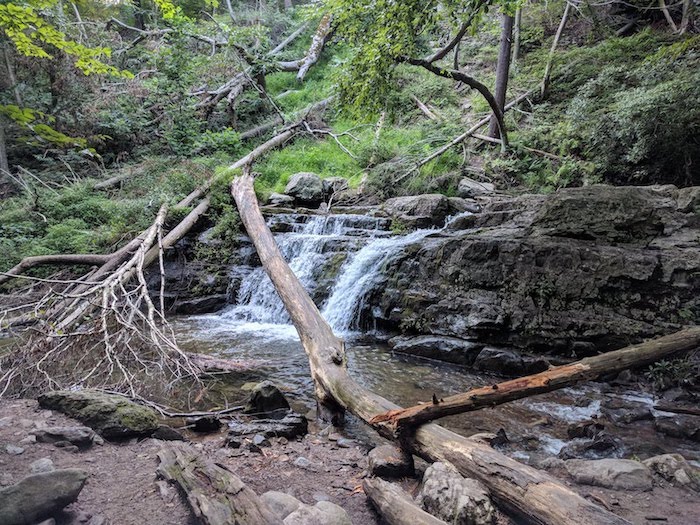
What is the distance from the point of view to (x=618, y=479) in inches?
118

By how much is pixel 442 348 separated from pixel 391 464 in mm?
3325

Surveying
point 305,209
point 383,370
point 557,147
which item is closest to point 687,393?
point 383,370

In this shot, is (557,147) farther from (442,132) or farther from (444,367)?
(444,367)

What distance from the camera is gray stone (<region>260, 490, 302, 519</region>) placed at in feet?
7.64

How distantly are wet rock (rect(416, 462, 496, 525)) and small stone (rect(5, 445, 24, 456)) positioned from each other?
2.53m

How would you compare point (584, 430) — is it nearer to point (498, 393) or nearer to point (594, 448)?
point (594, 448)

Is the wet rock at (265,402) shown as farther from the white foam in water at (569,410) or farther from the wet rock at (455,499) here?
the white foam in water at (569,410)

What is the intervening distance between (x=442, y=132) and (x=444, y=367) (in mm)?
9638

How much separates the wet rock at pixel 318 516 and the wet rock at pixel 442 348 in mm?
3988

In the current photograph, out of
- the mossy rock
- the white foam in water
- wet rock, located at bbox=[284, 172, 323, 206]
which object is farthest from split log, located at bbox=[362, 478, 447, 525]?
wet rock, located at bbox=[284, 172, 323, 206]

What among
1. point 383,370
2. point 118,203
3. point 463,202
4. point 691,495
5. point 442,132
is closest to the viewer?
point 691,495

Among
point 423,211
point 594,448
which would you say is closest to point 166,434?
point 594,448

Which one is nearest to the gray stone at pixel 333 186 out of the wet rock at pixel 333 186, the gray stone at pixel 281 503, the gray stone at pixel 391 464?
the wet rock at pixel 333 186

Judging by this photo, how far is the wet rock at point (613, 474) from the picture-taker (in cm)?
298
